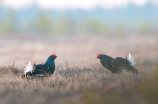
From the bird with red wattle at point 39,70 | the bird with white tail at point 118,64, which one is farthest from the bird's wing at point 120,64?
the bird with red wattle at point 39,70

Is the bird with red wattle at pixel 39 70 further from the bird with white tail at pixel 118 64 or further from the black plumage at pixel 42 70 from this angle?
the bird with white tail at pixel 118 64

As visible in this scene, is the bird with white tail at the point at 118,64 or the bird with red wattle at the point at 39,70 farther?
the bird with white tail at the point at 118,64

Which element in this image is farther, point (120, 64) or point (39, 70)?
point (120, 64)

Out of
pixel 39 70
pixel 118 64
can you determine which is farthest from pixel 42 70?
pixel 118 64

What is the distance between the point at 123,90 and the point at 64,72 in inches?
147

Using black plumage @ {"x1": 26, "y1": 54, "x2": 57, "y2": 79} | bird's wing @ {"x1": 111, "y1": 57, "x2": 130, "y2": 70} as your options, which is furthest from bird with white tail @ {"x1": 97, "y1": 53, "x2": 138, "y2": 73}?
black plumage @ {"x1": 26, "y1": 54, "x2": 57, "y2": 79}

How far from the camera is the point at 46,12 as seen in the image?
67.0 m

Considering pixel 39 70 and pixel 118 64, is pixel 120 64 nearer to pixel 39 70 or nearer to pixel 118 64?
pixel 118 64

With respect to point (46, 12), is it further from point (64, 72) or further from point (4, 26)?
point (64, 72)

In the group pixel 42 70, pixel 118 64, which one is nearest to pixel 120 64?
pixel 118 64

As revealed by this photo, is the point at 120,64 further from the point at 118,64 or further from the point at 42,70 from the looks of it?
the point at 42,70

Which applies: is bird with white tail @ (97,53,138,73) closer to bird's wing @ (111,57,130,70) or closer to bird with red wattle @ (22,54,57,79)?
bird's wing @ (111,57,130,70)

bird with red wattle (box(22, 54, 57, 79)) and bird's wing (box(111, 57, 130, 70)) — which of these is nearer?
bird with red wattle (box(22, 54, 57, 79))

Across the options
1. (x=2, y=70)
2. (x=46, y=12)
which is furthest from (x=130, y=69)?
(x=46, y=12)
